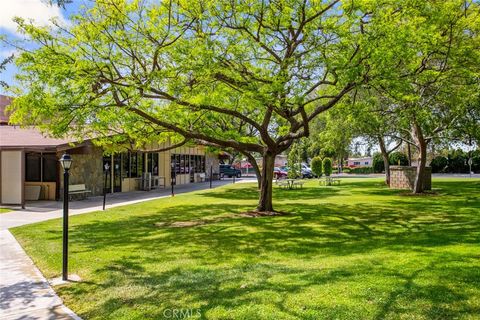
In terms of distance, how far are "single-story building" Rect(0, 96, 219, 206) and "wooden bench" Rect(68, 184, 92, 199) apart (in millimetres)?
464

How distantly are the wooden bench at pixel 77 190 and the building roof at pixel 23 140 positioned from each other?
2.43 metres

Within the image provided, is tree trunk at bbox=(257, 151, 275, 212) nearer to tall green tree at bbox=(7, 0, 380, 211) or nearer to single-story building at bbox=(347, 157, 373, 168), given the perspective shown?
tall green tree at bbox=(7, 0, 380, 211)

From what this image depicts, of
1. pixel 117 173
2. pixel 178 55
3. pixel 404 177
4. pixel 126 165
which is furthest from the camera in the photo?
pixel 404 177

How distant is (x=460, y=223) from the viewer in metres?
11.5

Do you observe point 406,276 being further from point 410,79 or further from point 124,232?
point 410,79

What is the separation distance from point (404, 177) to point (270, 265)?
66.8 feet

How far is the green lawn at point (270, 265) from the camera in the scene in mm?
4789

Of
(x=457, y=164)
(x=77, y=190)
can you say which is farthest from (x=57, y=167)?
(x=457, y=164)

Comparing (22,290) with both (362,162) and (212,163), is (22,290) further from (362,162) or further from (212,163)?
(362,162)

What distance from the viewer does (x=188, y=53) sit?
10.8 metres

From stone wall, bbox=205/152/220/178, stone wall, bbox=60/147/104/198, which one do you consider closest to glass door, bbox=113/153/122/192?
stone wall, bbox=60/147/104/198

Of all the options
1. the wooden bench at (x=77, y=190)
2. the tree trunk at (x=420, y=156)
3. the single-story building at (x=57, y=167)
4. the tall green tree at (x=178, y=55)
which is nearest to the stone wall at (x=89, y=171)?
the single-story building at (x=57, y=167)

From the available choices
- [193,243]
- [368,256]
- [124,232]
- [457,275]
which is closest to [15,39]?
[124,232]

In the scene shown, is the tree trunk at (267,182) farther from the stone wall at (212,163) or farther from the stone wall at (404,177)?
the stone wall at (212,163)
